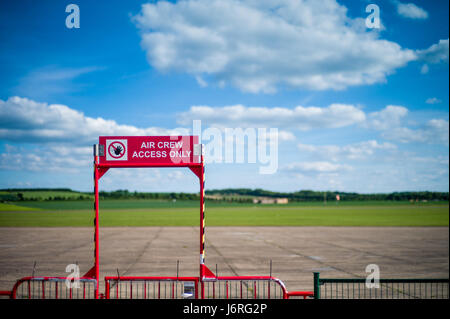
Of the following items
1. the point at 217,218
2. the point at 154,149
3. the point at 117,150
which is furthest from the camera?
the point at 217,218

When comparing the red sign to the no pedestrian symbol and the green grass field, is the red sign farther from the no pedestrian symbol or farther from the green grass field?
the green grass field

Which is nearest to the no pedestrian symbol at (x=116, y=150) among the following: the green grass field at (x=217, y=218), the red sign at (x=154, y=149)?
the red sign at (x=154, y=149)

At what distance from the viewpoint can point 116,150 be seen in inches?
300

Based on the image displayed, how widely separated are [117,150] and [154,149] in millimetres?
851

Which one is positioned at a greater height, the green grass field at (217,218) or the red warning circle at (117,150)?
the red warning circle at (117,150)

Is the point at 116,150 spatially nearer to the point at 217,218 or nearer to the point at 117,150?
the point at 117,150

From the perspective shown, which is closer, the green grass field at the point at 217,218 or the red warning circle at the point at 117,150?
the red warning circle at the point at 117,150

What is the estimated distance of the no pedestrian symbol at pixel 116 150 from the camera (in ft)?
24.9

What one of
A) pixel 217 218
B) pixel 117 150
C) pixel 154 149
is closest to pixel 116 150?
pixel 117 150

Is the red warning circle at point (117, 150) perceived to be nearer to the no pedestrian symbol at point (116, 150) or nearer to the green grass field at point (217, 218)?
the no pedestrian symbol at point (116, 150)

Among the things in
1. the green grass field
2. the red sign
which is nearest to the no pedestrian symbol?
the red sign

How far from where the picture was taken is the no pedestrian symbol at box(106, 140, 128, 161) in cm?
759

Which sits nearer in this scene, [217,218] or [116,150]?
[116,150]

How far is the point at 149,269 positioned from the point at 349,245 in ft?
44.8
